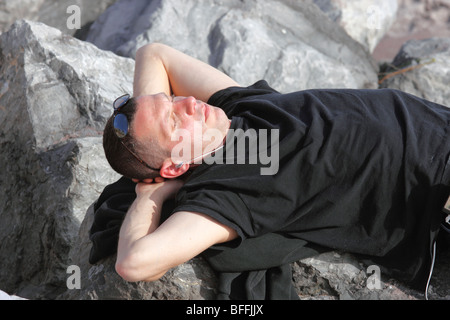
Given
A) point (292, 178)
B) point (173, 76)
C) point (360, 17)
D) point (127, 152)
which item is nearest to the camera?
point (292, 178)

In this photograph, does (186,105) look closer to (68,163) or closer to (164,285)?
(164,285)

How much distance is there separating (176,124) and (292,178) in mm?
609

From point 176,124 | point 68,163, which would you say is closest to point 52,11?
point 68,163

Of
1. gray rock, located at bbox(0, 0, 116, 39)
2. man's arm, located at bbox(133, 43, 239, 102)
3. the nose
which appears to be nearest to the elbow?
the nose

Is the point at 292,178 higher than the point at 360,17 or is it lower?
lower

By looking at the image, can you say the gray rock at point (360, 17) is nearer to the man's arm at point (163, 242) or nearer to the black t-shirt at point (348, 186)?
the black t-shirt at point (348, 186)

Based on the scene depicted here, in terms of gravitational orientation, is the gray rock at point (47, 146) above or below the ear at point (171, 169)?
below

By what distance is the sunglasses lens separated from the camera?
8.80 feet

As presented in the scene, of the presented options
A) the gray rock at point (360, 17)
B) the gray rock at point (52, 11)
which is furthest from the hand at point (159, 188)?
the gray rock at point (360, 17)

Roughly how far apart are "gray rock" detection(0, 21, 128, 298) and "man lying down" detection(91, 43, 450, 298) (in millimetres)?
876

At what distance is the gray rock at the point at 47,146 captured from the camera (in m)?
3.58

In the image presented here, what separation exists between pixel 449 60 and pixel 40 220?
3.94m

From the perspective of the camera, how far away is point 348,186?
8.58 feet

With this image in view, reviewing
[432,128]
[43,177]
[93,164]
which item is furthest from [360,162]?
[43,177]
